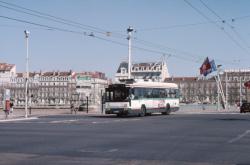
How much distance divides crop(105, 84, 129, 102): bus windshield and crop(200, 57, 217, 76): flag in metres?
33.2

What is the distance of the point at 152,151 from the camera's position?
49.5 feet

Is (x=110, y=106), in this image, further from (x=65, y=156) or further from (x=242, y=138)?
(x=65, y=156)

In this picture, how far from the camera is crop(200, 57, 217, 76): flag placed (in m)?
73.5

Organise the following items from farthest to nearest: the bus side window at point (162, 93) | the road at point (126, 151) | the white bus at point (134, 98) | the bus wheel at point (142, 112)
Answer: the bus side window at point (162, 93), the bus wheel at point (142, 112), the white bus at point (134, 98), the road at point (126, 151)

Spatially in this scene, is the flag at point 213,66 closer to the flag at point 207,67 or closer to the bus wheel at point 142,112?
the flag at point 207,67

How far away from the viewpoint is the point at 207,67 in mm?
73938

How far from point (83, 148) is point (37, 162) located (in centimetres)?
348

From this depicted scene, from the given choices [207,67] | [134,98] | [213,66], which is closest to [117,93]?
[134,98]

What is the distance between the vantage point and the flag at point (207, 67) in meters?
73.5

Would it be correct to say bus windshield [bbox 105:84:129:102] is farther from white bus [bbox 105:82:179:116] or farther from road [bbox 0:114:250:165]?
road [bbox 0:114:250:165]

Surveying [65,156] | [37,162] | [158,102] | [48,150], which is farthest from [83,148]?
[158,102]

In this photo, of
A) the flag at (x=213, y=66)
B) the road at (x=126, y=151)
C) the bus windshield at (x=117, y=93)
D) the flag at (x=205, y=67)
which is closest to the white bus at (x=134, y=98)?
the bus windshield at (x=117, y=93)

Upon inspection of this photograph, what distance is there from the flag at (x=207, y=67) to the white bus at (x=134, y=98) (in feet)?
90.2

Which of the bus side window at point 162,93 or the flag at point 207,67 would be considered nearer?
the bus side window at point 162,93
